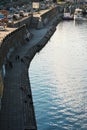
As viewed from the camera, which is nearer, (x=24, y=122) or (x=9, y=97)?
(x=24, y=122)

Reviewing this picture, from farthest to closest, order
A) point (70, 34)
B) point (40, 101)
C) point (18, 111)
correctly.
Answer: point (70, 34)
point (40, 101)
point (18, 111)

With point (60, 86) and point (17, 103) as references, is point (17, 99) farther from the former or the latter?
point (60, 86)

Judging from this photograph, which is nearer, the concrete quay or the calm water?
the concrete quay

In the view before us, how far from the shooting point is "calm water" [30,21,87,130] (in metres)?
32.6

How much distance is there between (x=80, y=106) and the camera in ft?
119

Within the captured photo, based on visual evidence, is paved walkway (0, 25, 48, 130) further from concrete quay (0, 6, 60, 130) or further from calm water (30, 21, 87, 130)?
calm water (30, 21, 87, 130)

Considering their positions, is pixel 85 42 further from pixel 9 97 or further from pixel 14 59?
pixel 9 97

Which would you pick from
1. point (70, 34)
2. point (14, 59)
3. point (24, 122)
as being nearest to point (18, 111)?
point (24, 122)

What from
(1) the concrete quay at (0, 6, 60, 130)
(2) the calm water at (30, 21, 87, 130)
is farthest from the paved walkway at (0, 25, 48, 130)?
(2) the calm water at (30, 21, 87, 130)

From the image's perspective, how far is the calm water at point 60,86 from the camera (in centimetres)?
3262

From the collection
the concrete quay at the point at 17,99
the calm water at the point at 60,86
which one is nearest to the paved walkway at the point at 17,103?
the concrete quay at the point at 17,99

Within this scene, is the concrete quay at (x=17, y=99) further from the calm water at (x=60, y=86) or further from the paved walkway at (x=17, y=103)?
the calm water at (x=60, y=86)

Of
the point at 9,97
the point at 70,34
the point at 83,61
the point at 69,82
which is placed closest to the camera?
the point at 9,97

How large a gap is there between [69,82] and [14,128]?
1844 centimetres
